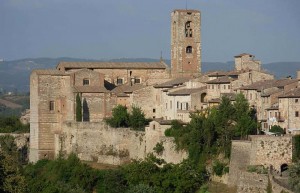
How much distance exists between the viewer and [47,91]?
66.7 m

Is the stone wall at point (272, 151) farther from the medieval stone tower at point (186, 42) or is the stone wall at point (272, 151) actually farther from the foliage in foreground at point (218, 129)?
the medieval stone tower at point (186, 42)

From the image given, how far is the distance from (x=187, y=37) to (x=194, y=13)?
71.9 inches

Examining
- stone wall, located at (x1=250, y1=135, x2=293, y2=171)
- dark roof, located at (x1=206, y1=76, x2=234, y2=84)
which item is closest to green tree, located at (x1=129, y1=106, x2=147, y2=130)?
dark roof, located at (x1=206, y1=76, x2=234, y2=84)

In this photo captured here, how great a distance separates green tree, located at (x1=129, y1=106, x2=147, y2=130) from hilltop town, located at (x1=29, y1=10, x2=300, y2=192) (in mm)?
780

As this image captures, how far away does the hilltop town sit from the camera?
5600 cm

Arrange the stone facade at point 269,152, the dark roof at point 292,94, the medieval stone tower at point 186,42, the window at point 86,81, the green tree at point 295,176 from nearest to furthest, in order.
A: the green tree at point 295,176
the stone facade at point 269,152
the dark roof at point 292,94
the window at point 86,81
the medieval stone tower at point 186,42

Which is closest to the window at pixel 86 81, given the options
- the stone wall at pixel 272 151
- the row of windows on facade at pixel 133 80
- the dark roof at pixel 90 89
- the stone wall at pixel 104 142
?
the dark roof at pixel 90 89

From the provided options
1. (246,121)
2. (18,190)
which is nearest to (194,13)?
(246,121)

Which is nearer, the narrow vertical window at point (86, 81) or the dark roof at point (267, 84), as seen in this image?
the dark roof at point (267, 84)

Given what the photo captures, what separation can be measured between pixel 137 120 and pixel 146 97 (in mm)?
3909

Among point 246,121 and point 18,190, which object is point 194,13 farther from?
point 18,190

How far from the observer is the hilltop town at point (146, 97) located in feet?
184

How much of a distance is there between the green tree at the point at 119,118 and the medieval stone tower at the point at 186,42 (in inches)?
395

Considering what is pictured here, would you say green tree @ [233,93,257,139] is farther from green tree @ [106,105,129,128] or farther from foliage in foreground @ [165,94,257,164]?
green tree @ [106,105,129,128]
